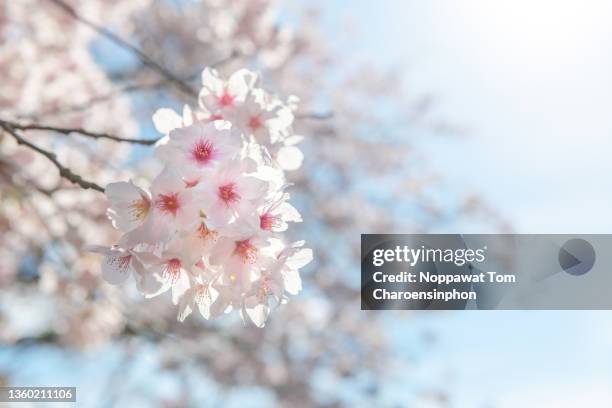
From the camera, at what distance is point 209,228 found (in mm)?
704

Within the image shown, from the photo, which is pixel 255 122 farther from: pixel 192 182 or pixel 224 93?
pixel 192 182

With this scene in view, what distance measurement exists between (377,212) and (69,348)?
313cm

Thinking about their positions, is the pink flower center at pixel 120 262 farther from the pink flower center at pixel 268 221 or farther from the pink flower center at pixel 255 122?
the pink flower center at pixel 255 122

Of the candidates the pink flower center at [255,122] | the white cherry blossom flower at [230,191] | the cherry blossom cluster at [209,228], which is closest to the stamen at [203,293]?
the cherry blossom cluster at [209,228]

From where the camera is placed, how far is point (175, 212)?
0.69 metres

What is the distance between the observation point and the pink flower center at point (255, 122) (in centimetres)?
100

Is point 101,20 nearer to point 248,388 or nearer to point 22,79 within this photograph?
point 22,79

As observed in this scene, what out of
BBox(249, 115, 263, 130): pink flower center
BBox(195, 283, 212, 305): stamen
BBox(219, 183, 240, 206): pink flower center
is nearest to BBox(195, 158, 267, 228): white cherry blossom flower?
BBox(219, 183, 240, 206): pink flower center

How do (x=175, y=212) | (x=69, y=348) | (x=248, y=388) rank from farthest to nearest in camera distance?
(x=248, y=388)
(x=69, y=348)
(x=175, y=212)

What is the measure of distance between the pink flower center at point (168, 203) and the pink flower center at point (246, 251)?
3.1 inches

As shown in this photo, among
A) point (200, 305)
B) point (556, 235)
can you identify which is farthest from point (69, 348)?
point (200, 305)

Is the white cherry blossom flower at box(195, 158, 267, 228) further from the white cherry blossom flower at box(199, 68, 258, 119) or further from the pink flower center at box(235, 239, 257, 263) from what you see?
the white cherry blossom flower at box(199, 68, 258, 119)

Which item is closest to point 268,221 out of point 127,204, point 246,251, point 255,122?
point 246,251

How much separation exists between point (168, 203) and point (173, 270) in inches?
3.7
